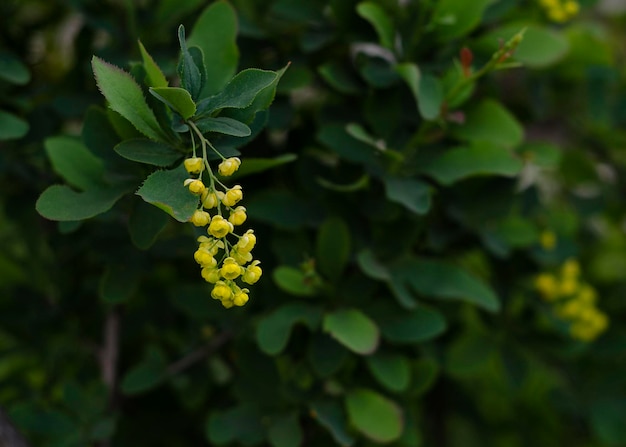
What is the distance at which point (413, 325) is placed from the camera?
131cm


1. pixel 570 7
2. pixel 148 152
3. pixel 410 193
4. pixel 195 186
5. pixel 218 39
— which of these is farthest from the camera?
pixel 570 7

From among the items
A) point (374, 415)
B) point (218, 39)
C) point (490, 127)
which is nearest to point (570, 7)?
point (490, 127)

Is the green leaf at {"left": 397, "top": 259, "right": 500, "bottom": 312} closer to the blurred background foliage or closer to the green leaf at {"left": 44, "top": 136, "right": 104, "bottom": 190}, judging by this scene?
the blurred background foliage

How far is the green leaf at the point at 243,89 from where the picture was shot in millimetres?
889

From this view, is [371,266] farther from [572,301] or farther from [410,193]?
[572,301]

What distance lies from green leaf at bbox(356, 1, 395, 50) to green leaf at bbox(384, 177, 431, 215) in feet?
0.73

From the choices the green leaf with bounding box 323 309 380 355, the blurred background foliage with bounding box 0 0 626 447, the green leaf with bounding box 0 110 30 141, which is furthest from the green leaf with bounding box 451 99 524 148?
the green leaf with bounding box 0 110 30 141

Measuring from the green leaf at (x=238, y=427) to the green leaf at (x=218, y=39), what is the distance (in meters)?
0.63

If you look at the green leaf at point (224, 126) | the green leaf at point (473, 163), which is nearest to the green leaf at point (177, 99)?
the green leaf at point (224, 126)

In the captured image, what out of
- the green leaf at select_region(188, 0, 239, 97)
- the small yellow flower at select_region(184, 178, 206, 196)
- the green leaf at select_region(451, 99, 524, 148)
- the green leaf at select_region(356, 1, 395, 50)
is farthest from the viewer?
the green leaf at select_region(451, 99, 524, 148)

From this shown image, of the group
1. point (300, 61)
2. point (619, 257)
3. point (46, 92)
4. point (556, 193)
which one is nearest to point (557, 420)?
point (619, 257)

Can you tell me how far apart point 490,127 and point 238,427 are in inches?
27.4

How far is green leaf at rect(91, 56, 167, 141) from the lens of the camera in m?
0.88

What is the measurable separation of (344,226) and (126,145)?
44 centimetres
